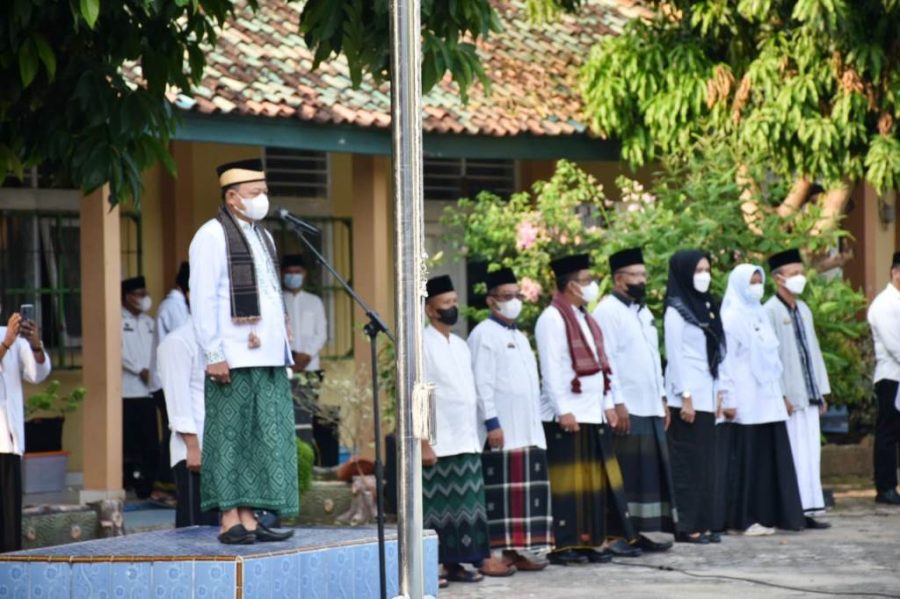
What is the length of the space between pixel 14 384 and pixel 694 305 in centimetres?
483

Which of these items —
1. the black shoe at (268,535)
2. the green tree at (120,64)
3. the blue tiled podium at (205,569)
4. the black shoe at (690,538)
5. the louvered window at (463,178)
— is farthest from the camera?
the louvered window at (463,178)

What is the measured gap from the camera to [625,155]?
711 inches

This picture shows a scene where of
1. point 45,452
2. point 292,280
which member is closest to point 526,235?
point 292,280

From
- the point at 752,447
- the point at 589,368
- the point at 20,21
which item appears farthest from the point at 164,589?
the point at 752,447

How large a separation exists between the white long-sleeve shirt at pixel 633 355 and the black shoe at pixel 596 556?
0.98 metres

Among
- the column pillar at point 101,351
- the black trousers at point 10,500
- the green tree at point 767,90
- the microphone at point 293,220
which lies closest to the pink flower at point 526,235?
the green tree at point 767,90

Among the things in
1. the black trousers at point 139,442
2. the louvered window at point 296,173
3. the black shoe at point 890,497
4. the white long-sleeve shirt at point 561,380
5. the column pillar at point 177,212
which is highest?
the louvered window at point 296,173

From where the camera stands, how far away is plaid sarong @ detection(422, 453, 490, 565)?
1134 cm

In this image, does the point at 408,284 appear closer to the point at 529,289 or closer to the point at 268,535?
the point at 268,535

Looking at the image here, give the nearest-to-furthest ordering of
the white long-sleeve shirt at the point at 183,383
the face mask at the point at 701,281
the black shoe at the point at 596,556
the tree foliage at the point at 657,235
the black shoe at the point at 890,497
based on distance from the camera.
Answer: the white long-sleeve shirt at the point at 183,383, the black shoe at the point at 596,556, the face mask at the point at 701,281, the black shoe at the point at 890,497, the tree foliage at the point at 657,235

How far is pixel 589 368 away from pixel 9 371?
11.7 feet

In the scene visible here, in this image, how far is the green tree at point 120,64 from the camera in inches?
339

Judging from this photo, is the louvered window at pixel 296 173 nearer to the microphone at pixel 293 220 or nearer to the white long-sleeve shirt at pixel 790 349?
the white long-sleeve shirt at pixel 790 349

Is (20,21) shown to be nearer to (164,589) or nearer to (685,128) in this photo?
(164,589)
